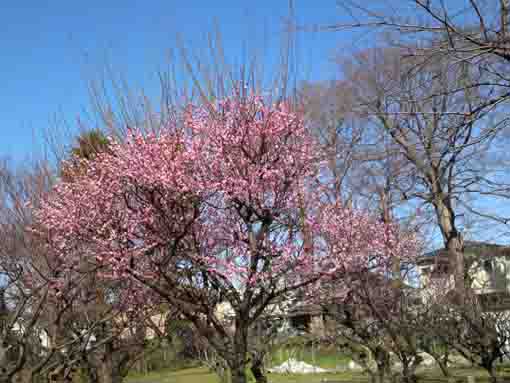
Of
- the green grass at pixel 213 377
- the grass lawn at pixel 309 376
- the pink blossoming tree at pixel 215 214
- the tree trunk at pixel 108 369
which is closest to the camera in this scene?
the pink blossoming tree at pixel 215 214

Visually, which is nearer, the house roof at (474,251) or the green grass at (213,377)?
the house roof at (474,251)

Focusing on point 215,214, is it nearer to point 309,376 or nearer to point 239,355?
point 239,355

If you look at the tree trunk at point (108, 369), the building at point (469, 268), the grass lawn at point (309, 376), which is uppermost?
the building at point (469, 268)

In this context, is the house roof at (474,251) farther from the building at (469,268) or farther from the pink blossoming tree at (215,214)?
the pink blossoming tree at (215,214)

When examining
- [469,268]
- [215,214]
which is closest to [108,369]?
[215,214]

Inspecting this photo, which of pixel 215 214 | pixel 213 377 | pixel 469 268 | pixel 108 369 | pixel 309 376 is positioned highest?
pixel 215 214

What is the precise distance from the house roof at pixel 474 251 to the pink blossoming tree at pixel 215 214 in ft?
33.2

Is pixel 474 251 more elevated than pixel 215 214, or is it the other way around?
pixel 474 251

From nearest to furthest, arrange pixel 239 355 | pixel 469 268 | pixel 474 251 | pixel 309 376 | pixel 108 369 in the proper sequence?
1. pixel 239 355
2. pixel 108 369
3. pixel 469 268
4. pixel 474 251
5. pixel 309 376

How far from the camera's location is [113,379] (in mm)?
10164

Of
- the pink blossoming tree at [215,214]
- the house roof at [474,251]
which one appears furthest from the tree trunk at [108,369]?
the house roof at [474,251]

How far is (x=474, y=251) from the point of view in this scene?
1864 centimetres

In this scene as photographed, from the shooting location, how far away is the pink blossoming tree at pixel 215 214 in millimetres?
5965

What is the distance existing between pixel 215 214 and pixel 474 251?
571 inches
